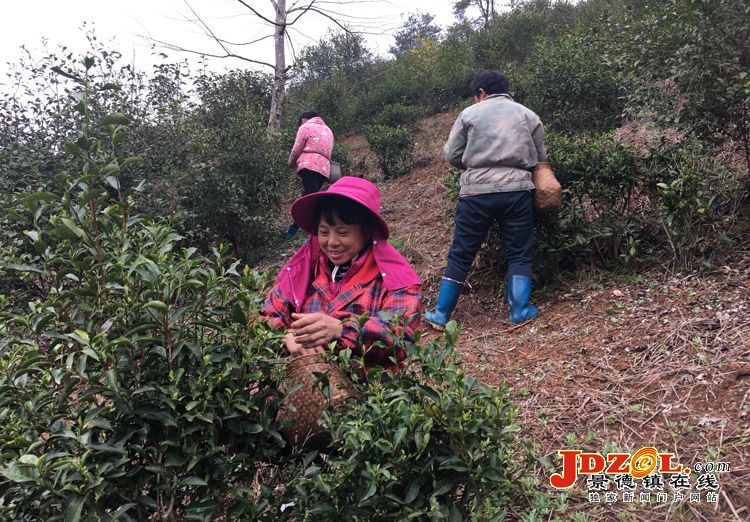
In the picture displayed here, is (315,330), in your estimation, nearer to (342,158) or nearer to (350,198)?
(350,198)

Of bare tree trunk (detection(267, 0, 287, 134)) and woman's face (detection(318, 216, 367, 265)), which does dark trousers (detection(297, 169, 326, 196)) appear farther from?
woman's face (detection(318, 216, 367, 265))

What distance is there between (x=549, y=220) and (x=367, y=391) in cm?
292

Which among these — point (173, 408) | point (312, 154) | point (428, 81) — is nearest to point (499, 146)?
point (173, 408)

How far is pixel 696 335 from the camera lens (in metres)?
2.83

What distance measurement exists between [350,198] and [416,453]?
3.38 ft

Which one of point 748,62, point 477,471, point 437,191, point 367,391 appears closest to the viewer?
point 477,471

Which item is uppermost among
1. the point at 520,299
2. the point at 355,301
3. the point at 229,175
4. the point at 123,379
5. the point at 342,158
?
the point at 229,175

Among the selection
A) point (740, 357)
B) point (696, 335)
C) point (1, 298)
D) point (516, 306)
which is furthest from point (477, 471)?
point (516, 306)

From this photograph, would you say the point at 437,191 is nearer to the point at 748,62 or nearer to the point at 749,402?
the point at 748,62

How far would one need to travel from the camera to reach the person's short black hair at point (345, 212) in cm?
207

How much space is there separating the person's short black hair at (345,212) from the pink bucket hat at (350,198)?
0.03 meters

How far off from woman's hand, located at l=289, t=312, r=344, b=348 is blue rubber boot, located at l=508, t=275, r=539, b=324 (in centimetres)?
234

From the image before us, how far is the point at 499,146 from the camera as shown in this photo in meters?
3.69

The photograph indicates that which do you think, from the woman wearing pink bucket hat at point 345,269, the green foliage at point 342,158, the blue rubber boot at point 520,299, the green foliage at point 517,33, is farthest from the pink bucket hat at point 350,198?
the green foliage at point 517,33
